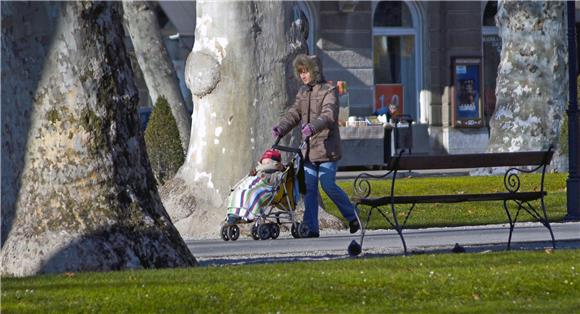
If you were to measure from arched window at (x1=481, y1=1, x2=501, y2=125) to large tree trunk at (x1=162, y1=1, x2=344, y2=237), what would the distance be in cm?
2319

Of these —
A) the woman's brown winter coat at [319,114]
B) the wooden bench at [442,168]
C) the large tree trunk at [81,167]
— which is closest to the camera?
the large tree trunk at [81,167]

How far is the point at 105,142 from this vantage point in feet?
40.6

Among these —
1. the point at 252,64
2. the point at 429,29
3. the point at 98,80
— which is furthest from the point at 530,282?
the point at 429,29

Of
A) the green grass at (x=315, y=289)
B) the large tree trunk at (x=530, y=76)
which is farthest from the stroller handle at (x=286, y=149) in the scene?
the large tree trunk at (x=530, y=76)

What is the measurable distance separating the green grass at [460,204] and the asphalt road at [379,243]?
3.18 ft

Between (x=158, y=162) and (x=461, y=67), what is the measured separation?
1650 cm

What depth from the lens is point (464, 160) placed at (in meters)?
14.9

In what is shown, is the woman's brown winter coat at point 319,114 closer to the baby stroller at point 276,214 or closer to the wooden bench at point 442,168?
the wooden bench at point 442,168

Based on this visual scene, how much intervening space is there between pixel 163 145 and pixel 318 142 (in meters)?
10.6

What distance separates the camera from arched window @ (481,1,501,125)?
42156 millimetres

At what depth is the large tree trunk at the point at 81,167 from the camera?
12258 millimetres

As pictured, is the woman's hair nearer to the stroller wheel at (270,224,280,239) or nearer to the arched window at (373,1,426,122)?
the stroller wheel at (270,224,280,239)

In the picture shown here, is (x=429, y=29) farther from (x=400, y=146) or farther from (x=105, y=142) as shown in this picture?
(x=105, y=142)

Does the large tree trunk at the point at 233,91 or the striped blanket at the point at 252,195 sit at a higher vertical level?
the large tree trunk at the point at 233,91
